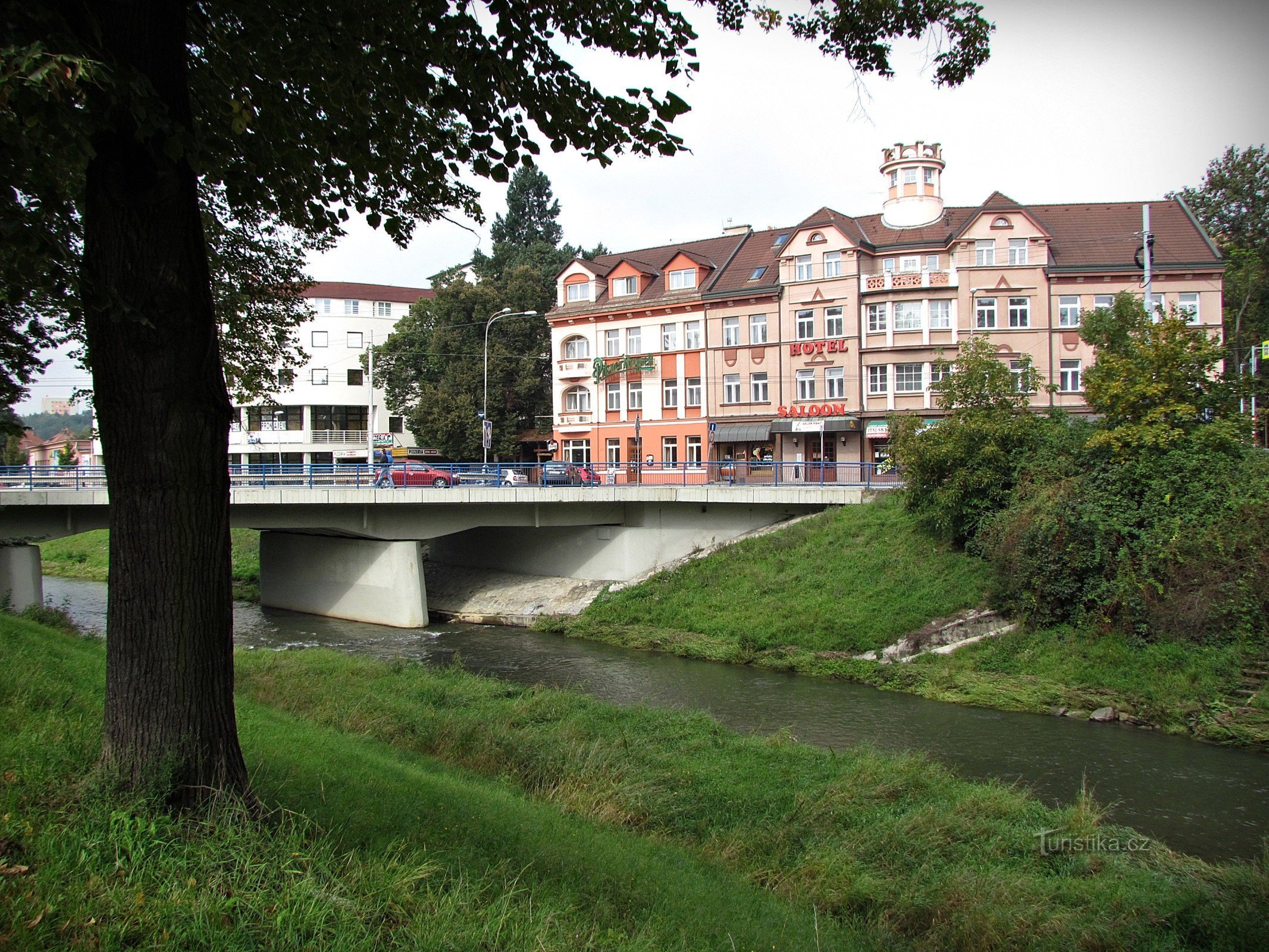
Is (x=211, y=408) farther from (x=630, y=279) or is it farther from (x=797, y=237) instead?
(x=630, y=279)

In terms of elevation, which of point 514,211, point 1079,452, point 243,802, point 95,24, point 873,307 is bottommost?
point 243,802

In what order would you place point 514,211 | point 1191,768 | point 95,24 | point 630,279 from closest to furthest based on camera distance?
point 95,24 → point 1191,768 → point 630,279 → point 514,211

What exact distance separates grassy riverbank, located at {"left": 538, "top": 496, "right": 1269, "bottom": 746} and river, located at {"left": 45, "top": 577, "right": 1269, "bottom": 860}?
632mm

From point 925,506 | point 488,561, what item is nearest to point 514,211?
point 488,561

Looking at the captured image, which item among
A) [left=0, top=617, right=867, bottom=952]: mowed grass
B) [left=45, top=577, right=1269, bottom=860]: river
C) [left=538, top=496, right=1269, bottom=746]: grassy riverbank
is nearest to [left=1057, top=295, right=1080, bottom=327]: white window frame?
[left=538, top=496, right=1269, bottom=746]: grassy riverbank

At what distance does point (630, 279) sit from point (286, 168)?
148 feet

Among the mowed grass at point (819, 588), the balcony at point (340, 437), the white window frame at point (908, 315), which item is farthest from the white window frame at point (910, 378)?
the balcony at point (340, 437)

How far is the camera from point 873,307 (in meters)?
44.2

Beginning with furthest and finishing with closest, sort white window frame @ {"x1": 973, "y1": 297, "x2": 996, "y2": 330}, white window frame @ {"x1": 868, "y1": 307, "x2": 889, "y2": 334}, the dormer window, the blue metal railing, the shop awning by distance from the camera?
the dormer window → the shop awning → white window frame @ {"x1": 868, "y1": 307, "x2": 889, "y2": 334} → white window frame @ {"x1": 973, "y1": 297, "x2": 996, "y2": 330} → the blue metal railing

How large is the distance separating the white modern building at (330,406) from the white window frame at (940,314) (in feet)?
129

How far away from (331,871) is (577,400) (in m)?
47.9

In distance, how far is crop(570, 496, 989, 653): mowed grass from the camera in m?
25.2

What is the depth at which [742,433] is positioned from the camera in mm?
46375

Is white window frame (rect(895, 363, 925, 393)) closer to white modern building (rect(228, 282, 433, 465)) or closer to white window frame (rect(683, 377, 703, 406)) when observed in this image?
white window frame (rect(683, 377, 703, 406))
